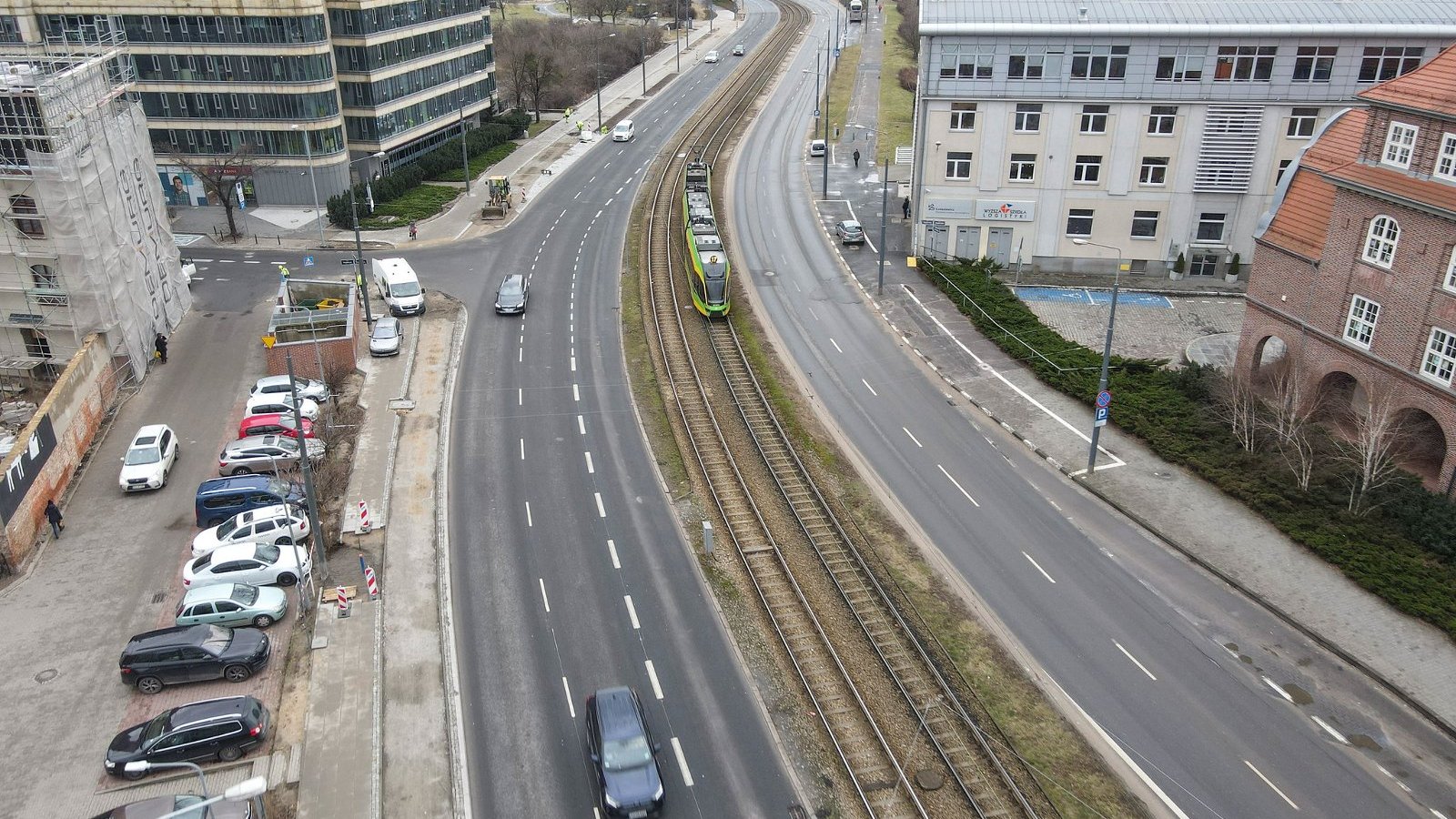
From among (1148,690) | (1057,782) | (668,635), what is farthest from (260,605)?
(1148,690)

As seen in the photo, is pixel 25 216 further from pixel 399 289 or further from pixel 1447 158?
pixel 1447 158

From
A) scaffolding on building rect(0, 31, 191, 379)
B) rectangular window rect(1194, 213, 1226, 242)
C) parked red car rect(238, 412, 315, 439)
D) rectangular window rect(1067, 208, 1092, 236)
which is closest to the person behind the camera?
parked red car rect(238, 412, 315, 439)

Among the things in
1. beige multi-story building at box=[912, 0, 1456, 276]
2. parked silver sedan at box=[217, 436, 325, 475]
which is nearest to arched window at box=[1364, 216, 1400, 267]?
beige multi-story building at box=[912, 0, 1456, 276]

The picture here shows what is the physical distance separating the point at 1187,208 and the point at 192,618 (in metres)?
56.6

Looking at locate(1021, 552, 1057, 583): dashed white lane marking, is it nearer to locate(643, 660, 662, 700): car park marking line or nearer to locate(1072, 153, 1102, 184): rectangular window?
locate(643, 660, 662, 700): car park marking line

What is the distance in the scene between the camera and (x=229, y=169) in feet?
246

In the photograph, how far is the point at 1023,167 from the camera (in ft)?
209

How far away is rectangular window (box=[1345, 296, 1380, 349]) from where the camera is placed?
41969 millimetres

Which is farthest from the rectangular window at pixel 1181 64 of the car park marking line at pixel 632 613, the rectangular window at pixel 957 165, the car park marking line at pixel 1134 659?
the car park marking line at pixel 632 613

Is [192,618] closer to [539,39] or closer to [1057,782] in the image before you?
[1057,782]

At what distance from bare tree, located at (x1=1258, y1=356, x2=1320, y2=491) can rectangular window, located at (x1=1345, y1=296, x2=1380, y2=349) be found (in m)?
2.46

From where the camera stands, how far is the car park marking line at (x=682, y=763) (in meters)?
27.8

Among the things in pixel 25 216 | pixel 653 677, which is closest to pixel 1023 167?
pixel 653 677

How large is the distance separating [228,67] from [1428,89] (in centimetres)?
7078
